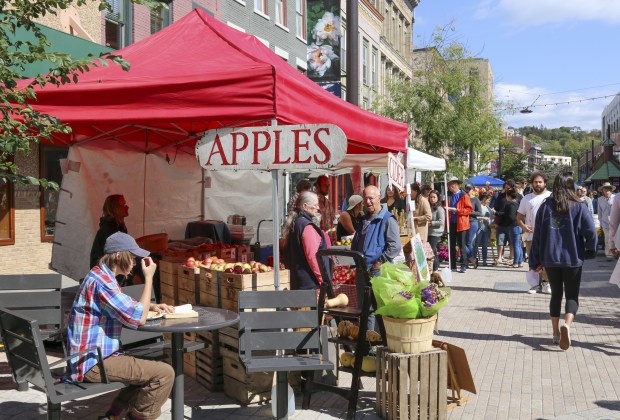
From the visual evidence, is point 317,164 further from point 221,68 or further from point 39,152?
point 39,152

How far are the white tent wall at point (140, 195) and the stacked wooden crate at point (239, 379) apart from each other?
3958 millimetres

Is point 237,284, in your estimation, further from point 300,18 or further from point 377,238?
point 300,18

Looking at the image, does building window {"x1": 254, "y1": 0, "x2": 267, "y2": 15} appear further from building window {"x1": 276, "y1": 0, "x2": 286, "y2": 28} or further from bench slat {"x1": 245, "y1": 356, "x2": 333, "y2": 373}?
bench slat {"x1": 245, "y1": 356, "x2": 333, "y2": 373}

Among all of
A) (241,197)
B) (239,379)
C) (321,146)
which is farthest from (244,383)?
(241,197)

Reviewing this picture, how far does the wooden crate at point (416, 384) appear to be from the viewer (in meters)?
5.43

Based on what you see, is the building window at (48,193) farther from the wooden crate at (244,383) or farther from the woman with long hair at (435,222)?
the wooden crate at (244,383)

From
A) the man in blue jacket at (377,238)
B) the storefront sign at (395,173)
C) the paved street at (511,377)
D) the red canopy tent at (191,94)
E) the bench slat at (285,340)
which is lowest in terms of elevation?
the paved street at (511,377)

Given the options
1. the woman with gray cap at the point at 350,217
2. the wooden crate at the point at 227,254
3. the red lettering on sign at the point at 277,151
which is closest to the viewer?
the red lettering on sign at the point at 277,151

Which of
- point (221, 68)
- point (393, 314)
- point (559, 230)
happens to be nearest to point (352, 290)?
point (393, 314)

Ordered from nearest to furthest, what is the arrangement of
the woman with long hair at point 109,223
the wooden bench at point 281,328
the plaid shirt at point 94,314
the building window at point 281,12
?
the plaid shirt at point 94,314, the wooden bench at point 281,328, the woman with long hair at point 109,223, the building window at point 281,12

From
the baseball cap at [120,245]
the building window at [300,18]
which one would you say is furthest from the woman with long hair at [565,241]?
the building window at [300,18]

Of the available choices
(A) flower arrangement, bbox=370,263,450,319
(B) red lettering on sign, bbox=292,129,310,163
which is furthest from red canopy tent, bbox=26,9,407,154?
(A) flower arrangement, bbox=370,263,450,319

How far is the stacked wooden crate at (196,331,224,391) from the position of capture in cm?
645

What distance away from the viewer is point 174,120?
6641 millimetres
